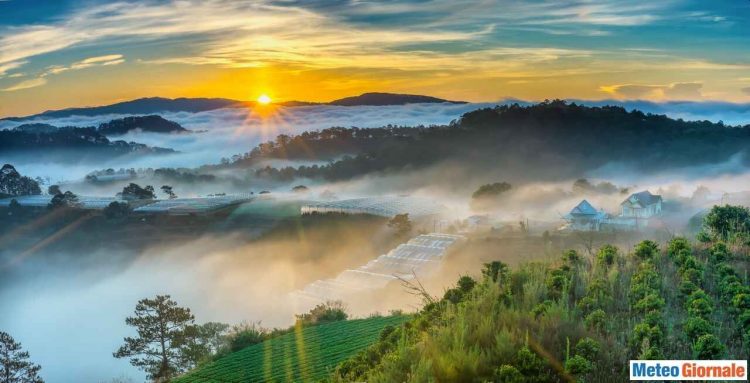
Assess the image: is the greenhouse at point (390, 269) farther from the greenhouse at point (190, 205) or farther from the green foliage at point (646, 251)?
the green foliage at point (646, 251)

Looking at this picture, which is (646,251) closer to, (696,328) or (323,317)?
(696,328)

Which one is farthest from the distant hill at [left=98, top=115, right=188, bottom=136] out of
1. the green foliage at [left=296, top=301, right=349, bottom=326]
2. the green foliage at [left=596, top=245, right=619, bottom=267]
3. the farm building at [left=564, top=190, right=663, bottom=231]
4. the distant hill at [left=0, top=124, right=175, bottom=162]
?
the green foliage at [left=596, top=245, right=619, bottom=267]

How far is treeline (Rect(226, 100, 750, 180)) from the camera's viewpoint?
8456 centimetres

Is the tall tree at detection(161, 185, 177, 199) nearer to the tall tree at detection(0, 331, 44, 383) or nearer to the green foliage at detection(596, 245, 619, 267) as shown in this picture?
the tall tree at detection(0, 331, 44, 383)

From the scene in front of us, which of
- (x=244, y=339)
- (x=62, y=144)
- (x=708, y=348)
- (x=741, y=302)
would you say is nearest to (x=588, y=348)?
(x=708, y=348)

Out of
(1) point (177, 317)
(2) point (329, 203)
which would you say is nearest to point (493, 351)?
(1) point (177, 317)

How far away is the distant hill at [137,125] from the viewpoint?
101m

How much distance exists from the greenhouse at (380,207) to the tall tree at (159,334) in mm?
47532

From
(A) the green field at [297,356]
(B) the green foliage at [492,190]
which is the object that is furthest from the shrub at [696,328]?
(B) the green foliage at [492,190]

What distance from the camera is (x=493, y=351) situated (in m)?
5.23

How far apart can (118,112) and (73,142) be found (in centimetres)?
746

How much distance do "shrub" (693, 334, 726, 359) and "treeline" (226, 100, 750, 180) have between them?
81.1m

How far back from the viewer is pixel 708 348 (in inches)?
202

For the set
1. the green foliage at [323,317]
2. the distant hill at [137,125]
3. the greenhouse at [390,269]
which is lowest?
the greenhouse at [390,269]
